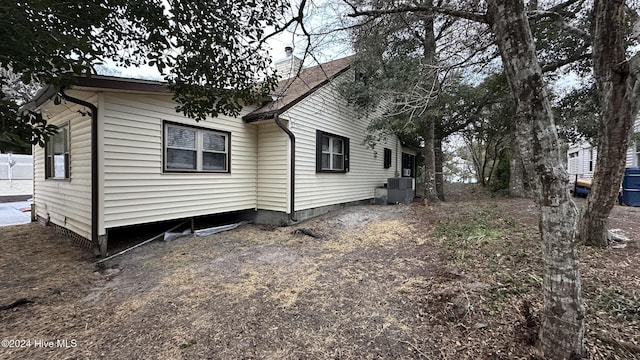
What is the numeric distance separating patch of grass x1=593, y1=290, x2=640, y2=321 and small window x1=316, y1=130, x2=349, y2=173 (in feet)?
20.2

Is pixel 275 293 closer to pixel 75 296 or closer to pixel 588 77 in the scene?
pixel 75 296

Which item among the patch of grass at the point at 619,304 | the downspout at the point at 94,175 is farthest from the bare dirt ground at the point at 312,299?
the downspout at the point at 94,175

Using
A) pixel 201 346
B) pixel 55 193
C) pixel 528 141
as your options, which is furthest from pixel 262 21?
pixel 55 193

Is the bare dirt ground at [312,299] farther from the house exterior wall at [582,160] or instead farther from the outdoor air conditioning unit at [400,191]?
the house exterior wall at [582,160]

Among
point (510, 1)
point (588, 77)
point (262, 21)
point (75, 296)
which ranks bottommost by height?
point (75, 296)

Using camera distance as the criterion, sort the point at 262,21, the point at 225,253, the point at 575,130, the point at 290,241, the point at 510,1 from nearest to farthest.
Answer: the point at 510,1, the point at 262,21, the point at 225,253, the point at 290,241, the point at 575,130

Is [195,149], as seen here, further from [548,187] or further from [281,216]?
[548,187]

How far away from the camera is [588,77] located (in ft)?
27.9

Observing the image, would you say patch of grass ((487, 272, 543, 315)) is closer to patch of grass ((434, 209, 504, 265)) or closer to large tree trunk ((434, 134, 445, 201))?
A: patch of grass ((434, 209, 504, 265))

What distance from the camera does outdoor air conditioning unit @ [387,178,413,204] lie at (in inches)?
398

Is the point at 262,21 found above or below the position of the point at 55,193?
above

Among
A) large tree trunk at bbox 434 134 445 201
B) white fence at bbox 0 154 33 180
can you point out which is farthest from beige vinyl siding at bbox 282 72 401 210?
white fence at bbox 0 154 33 180

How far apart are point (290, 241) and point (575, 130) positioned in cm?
1131

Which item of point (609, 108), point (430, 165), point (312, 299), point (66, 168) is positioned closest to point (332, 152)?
point (430, 165)
